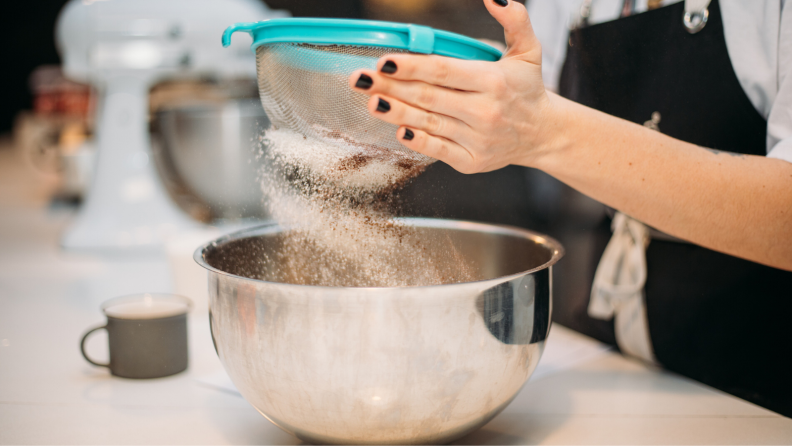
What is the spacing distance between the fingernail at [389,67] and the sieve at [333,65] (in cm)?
2

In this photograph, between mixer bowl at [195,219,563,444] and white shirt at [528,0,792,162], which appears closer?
mixer bowl at [195,219,563,444]

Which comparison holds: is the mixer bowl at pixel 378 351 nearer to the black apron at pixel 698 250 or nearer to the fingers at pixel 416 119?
the fingers at pixel 416 119

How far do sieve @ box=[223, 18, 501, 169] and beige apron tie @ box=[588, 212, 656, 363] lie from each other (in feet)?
0.77

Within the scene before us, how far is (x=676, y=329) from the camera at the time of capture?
525 millimetres

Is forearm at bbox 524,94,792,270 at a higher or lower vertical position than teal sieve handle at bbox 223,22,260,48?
lower

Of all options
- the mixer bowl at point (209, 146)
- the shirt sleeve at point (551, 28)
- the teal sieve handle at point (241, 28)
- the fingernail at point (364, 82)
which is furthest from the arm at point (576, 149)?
the mixer bowl at point (209, 146)

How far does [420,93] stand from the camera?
319 millimetres

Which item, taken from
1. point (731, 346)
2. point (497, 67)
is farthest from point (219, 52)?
point (731, 346)

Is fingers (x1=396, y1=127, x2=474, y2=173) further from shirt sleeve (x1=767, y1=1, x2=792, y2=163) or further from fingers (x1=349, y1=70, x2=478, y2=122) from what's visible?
shirt sleeve (x1=767, y1=1, x2=792, y2=163)

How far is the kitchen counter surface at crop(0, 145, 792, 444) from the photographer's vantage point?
1.36 feet

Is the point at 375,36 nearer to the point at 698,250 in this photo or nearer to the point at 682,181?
the point at 682,181

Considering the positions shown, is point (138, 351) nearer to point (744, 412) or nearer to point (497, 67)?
point (497, 67)

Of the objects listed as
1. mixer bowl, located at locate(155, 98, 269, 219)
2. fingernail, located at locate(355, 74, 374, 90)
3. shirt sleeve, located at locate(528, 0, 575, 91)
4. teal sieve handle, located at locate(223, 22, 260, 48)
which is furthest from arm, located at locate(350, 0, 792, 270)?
mixer bowl, located at locate(155, 98, 269, 219)

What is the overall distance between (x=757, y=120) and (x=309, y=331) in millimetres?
419
